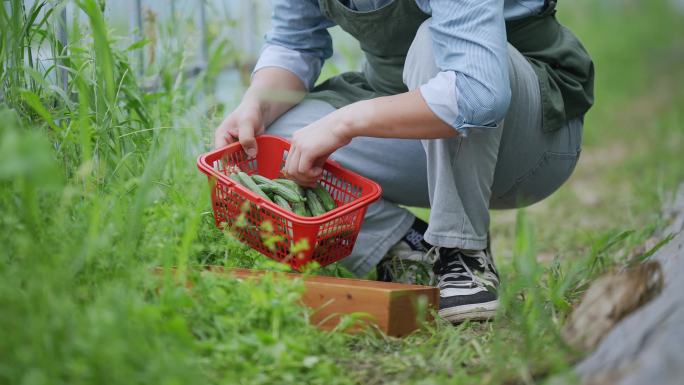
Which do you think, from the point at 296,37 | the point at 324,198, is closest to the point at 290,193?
the point at 324,198

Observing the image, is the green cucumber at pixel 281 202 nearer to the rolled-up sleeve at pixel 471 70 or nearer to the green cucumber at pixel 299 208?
the green cucumber at pixel 299 208

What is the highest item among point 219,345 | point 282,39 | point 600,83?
point 282,39

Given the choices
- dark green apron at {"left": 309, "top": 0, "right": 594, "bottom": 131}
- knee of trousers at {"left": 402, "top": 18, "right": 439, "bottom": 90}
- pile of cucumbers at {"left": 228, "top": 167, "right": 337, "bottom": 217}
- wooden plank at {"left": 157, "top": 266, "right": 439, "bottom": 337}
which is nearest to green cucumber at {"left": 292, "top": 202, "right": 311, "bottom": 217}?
pile of cucumbers at {"left": 228, "top": 167, "right": 337, "bottom": 217}

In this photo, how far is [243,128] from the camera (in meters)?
2.24

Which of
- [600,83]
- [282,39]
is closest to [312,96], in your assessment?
[282,39]

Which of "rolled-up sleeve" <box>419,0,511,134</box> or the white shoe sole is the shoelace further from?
"rolled-up sleeve" <box>419,0,511,134</box>

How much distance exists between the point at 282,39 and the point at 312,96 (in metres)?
0.19

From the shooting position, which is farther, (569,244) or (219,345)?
(569,244)

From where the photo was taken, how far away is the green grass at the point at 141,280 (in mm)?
1228

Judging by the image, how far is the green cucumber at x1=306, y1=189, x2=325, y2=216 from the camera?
6.80 feet

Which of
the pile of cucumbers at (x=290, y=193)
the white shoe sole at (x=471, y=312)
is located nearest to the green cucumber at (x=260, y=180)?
the pile of cucumbers at (x=290, y=193)

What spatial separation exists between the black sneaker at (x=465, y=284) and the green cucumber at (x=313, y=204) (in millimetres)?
313

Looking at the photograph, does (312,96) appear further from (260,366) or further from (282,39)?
(260,366)

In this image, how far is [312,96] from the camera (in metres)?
2.48
